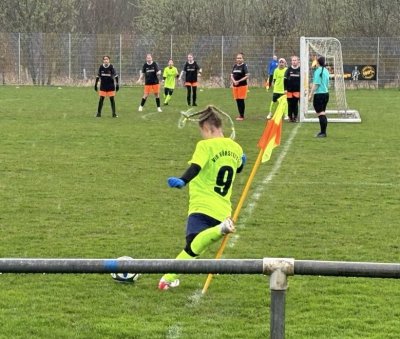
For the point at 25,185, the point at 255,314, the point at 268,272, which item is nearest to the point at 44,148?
the point at 25,185

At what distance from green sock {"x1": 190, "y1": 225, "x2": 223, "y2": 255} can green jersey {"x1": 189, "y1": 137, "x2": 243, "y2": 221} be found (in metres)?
0.20

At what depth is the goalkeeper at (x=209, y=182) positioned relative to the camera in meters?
6.26

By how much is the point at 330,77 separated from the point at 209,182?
70.1 feet

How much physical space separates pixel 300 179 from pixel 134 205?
132 inches

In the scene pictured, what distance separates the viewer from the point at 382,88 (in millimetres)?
41406

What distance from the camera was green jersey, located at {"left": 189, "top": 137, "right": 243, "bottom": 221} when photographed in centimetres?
630

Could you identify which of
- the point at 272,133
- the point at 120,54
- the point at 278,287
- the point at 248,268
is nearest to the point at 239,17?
the point at 120,54

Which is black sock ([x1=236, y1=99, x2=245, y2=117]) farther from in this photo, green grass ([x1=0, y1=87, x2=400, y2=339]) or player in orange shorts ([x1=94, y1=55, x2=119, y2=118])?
player in orange shorts ([x1=94, y1=55, x2=119, y2=118])

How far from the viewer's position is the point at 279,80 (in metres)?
23.0

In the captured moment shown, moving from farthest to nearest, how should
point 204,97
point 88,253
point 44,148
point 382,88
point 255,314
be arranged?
point 382,88
point 204,97
point 44,148
point 88,253
point 255,314

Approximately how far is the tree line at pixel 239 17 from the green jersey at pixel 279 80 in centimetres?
2597

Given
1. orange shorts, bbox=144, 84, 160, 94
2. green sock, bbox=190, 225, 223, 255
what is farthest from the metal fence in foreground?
orange shorts, bbox=144, 84, 160, 94

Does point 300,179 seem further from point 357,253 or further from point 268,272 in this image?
point 268,272

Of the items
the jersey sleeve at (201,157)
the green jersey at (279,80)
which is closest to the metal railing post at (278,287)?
the jersey sleeve at (201,157)
